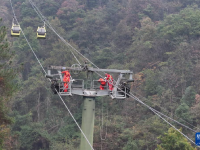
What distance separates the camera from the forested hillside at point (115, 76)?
23.2 meters

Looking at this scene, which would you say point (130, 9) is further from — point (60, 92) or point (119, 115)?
point (60, 92)

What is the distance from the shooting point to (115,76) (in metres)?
29.2

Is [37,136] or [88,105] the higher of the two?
[88,105]

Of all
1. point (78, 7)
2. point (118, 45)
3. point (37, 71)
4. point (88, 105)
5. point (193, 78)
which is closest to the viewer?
point (88, 105)

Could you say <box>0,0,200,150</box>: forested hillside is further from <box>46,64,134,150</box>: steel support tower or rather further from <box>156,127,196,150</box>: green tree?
<box>46,64,134,150</box>: steel support tower

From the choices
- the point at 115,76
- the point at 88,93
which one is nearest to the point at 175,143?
the point at 88,93

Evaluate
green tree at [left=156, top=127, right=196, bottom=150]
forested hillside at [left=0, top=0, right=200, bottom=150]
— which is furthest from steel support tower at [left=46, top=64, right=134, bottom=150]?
green tree at [left=156, top=127, right=196, bottom=150]

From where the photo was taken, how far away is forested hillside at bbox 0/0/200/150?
2325cm

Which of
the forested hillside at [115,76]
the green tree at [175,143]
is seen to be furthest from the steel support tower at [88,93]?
the green tree at [175,143]

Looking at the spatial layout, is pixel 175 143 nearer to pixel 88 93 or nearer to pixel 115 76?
pixel 88 93

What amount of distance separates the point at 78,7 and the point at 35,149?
21629 millimetres

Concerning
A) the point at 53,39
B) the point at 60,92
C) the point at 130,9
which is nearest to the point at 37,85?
the point at 53,39

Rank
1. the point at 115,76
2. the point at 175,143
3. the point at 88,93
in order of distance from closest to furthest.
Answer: the point at 88,93 → the point at 175,143 → the point at 115,76

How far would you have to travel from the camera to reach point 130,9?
40875mm
